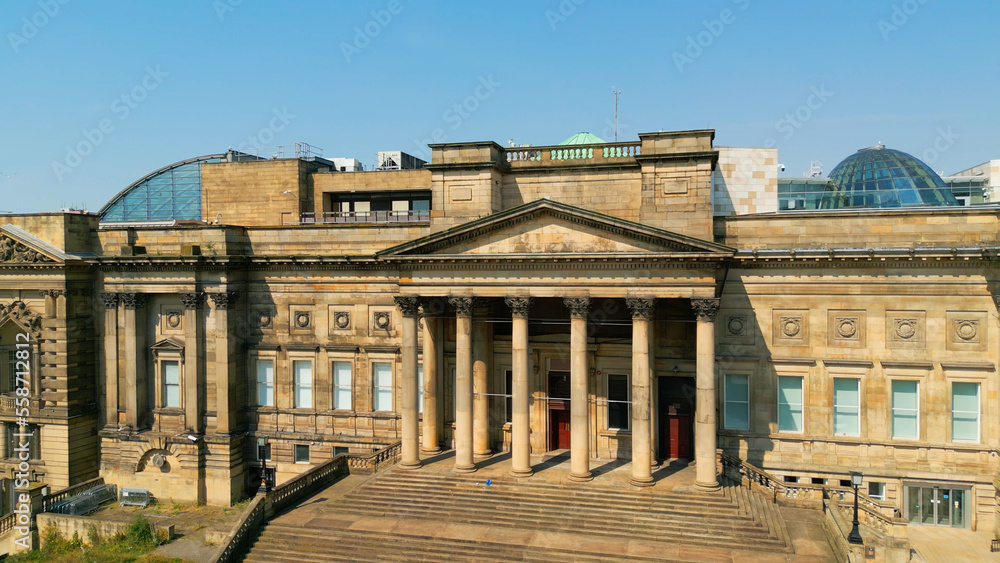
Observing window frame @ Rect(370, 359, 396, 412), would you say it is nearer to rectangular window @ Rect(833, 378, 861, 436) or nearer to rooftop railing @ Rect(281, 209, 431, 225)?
rooftop railing @ Rect(281, 209, 431, 225)

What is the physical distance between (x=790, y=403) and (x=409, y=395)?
1598cm

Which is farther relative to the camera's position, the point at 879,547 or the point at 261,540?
the point at 261,540

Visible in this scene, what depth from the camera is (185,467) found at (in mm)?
33312

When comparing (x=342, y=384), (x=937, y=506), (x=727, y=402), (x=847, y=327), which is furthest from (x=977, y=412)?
(x=342, y=384)

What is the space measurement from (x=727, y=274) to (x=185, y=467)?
2619 centimetres

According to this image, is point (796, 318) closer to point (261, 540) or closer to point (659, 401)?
point (659, 401)

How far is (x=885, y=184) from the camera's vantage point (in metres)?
46.9

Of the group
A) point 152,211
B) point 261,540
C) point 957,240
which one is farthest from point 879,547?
point 152,211

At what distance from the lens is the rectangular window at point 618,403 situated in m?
31.4

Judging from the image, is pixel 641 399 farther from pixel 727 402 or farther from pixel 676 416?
pixel 727 402

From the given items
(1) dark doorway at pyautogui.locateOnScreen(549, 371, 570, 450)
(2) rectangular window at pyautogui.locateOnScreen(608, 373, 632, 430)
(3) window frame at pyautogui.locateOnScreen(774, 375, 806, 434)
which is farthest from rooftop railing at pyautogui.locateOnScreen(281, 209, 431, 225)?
(3) window frame at pyautogui.locateOnScreen(774, 375, 806, 434)

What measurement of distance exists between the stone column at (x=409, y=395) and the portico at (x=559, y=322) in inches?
1.8

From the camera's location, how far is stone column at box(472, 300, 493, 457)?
1241 inches

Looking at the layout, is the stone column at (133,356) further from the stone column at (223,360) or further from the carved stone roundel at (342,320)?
the carved stone roundel at (342,320)
